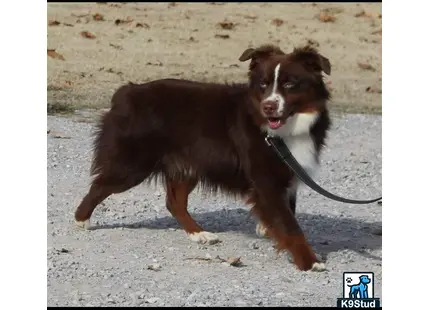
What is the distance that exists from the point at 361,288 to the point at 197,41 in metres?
12.3

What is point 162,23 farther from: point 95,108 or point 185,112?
point 185,112

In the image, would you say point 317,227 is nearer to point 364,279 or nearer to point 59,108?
point 364,279

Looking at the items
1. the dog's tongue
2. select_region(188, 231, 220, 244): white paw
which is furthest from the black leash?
select_region(188, 231, 220, 244): white paw

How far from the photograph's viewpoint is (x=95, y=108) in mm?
14250

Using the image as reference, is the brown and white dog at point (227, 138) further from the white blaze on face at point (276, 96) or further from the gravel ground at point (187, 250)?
the gravel ground at point (187, 250)

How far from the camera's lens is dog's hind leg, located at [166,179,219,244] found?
841cm

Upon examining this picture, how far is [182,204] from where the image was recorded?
28.0 ft

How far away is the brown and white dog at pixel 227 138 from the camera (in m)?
7.60

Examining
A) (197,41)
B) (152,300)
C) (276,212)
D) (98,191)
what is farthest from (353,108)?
(152,300)

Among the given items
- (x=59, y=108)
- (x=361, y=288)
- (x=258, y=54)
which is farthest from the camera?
(x=59, y=108)

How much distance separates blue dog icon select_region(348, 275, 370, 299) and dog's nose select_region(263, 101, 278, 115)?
145 centimetres

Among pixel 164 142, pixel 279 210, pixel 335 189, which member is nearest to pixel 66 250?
pixel 164 142

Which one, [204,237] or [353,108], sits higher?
[353,108]
